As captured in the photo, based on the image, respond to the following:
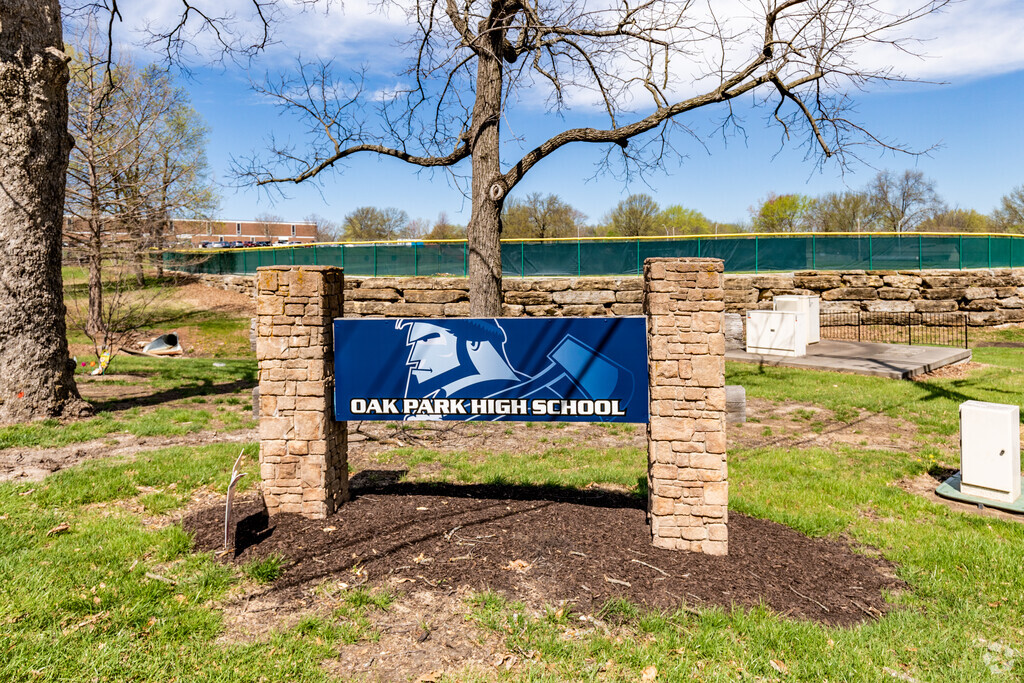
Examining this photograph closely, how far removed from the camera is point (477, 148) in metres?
9.81

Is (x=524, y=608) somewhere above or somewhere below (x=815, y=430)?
below

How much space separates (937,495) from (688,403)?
143 inches

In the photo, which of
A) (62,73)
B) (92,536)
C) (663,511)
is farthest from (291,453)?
(62,73)

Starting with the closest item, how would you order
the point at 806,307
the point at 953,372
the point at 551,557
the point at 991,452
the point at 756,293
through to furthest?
1. the point at 551,557
2. the point at 991,452
3. the point at 953,372
4. the point at 806,307
5. the point at 756,293

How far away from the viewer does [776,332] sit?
15562 mm

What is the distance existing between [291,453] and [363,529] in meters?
0.88

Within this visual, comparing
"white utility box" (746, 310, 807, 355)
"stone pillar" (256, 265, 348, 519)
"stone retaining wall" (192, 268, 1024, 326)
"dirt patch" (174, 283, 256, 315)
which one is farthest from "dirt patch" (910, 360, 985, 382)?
"dirt patch" (174, 283, 256, 315)

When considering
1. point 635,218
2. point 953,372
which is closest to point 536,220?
point 635,218

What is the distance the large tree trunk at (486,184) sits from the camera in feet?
31.9

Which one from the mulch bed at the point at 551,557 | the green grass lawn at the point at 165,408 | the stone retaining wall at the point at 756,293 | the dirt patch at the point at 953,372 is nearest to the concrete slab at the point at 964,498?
the mulch bed at the point at 551,557

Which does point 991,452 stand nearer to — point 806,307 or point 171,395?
point 806,307

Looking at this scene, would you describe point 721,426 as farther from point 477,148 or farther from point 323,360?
point 477,148

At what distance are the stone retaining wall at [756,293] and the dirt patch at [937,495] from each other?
356 inches

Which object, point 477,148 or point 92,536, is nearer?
point 92,536
